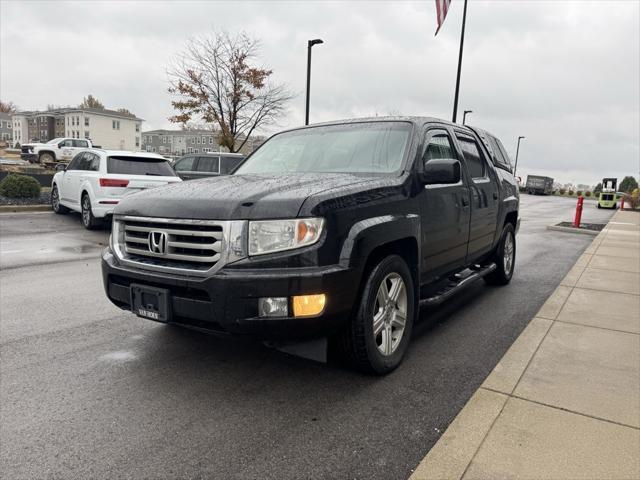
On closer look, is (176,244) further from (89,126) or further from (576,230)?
(89,126)

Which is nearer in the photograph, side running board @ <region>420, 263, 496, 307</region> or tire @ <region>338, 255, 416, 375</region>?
tire @ <region>338, 255, 416, 375</region>

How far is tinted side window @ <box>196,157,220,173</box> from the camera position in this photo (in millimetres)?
14523

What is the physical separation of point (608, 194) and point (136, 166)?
103ft

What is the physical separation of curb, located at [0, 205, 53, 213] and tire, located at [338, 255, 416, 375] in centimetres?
1294

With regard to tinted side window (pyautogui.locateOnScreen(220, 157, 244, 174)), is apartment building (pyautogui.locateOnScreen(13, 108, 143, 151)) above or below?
above

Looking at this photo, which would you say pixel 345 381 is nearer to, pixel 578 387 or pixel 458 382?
pixel 458 382

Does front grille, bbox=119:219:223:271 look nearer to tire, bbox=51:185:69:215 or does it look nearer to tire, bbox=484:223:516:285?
tire, bbox=484:223:516:285

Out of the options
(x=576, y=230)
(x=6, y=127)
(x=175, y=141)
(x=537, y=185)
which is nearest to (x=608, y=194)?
(x=576, y=230)

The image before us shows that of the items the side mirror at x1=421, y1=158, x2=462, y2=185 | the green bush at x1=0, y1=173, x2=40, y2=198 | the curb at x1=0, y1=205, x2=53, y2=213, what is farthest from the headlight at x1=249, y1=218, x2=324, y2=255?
the green bush at x1=0, y1=173, x2=40, y2=198

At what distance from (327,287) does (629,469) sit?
5.76ft

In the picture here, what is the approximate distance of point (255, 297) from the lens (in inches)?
109

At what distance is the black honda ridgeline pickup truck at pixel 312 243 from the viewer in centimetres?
281

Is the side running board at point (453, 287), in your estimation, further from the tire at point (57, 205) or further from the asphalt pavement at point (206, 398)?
the tire at point (57, 205)

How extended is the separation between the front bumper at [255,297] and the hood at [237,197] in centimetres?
36
